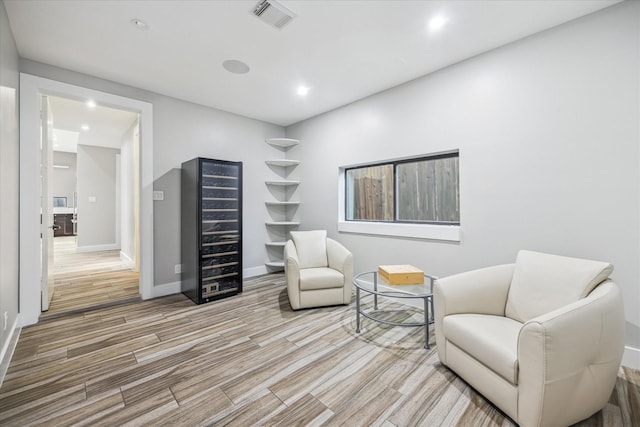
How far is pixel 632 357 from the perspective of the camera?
6.34 ft

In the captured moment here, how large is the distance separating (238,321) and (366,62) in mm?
2975

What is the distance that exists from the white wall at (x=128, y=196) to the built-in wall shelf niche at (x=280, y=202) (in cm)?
249

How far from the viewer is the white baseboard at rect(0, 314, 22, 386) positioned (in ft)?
6.41

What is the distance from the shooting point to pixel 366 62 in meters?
2.79

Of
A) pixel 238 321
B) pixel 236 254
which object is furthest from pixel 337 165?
pixel 238 321

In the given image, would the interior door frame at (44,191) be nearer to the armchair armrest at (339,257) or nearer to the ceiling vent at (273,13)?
the ceiling vent at (273,13)

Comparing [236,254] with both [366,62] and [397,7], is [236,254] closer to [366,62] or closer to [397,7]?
[366,62]

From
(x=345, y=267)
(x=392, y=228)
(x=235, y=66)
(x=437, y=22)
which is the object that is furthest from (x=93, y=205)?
(x=437, y=22)

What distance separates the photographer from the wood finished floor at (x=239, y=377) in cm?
153

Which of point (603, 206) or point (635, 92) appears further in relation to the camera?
point (603, 206)

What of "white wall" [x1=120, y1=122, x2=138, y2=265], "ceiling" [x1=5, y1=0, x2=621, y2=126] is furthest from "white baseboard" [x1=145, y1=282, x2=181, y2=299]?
"ceiling" [x1=5, y1=0, x2=621, y2=126]

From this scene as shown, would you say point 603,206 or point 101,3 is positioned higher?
point 101,3

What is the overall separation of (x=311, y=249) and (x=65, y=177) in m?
10.0

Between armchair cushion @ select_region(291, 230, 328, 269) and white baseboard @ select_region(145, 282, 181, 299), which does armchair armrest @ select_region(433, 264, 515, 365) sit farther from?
white baseboard @ select_region(145, 282, 181, 299)
